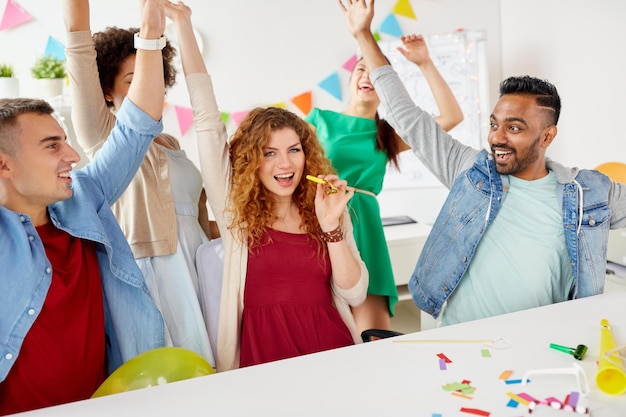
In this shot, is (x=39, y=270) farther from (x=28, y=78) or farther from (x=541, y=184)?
(x=28, y=78)

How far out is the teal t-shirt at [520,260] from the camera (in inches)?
70.5

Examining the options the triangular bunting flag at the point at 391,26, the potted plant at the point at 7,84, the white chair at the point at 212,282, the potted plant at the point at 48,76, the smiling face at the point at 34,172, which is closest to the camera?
the smiling face at the point at 34,172

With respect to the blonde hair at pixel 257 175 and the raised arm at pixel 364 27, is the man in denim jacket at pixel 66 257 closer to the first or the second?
the blonde hair at pixel 257 175

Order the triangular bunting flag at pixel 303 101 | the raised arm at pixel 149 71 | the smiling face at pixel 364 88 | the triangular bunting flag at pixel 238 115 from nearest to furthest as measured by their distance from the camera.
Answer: the raised arm at pixel 149 71
the smiling face at pixel 364 88
the triangular bunting flag at pixel 238 115
the triangular bunting flag at pixel 303 101

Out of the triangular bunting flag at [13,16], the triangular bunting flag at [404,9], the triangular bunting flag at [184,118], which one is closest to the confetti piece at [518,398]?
the triangular bunting flag at [184,118]

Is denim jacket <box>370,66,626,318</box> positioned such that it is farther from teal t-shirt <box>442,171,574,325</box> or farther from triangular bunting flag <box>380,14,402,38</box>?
triangular bunting flag <box>380,14,402,38</box>

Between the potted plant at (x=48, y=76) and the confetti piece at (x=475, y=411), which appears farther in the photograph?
the potted plant at (x=48, y=76)

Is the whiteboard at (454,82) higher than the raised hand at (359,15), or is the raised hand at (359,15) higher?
the raised hand at (359,15)

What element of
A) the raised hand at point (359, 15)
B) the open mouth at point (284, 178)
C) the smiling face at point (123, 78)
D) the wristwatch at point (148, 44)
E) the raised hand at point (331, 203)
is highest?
the raised hand at point (359, 15)

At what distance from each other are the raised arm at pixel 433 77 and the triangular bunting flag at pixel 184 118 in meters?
1.60

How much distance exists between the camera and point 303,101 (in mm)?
3781

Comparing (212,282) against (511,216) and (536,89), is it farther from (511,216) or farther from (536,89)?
(536,89)

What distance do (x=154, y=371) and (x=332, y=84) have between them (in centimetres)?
284

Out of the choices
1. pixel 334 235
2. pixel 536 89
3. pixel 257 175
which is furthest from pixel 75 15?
pixel 536 89
